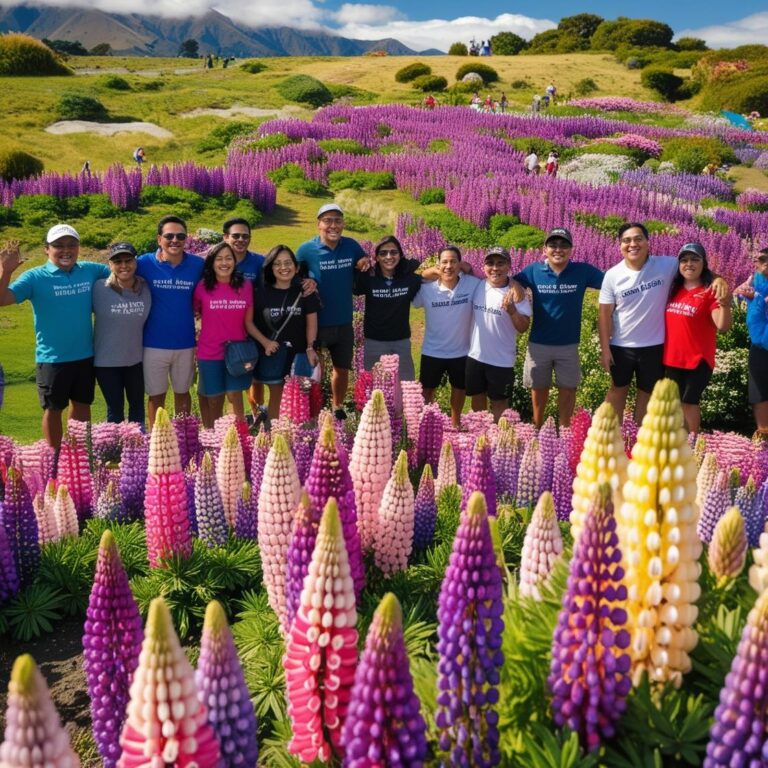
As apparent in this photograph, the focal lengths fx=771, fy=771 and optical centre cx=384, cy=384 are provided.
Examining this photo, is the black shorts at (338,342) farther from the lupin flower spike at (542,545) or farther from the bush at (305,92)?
the bush at (305,92)

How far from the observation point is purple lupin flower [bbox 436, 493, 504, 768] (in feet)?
7.16

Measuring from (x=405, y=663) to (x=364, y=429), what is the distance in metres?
1.93

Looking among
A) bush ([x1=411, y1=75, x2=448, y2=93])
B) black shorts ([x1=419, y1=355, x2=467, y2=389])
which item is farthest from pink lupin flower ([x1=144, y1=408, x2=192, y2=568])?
bush ([x1=411, y1=75, x2=448, y2=93])

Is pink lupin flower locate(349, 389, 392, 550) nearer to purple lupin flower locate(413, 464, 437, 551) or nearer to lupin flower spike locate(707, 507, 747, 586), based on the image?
purple lupin flower locate(413, 464, 437, 551)

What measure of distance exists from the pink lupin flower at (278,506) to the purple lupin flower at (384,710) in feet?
4.10

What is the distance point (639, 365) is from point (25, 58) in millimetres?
43683

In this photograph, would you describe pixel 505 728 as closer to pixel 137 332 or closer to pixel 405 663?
pixel 405 663

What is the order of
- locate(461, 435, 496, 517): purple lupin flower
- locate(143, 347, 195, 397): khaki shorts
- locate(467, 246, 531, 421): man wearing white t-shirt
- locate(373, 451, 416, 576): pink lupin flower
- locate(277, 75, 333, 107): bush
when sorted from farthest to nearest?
locate(277, 75, 333, 107): bush, locate(467, 246, 531, 421): man wearing white t-shirt, locate(143, 347, 195, 397): khaki shorts, locate(461, 435, 496, 517): purple lupin flower, locate(373, 451, 416, 576): pink lupin flower

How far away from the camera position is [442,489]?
522 centimetres

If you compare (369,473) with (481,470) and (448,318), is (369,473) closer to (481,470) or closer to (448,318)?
(481,470)

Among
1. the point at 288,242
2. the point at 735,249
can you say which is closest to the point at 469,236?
the point at 288,242

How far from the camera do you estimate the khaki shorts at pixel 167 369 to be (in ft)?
25.0

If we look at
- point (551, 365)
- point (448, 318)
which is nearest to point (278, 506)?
point (448, 318)

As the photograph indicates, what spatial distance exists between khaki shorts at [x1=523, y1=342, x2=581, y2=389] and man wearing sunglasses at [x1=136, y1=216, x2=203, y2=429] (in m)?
3.50
